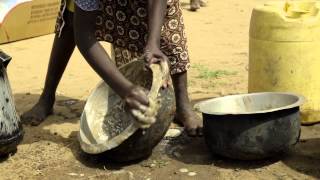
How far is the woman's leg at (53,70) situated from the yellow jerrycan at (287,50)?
3.60 feet

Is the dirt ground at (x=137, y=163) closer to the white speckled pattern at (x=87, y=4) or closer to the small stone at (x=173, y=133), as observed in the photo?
the small stone at (x=173, y=133)

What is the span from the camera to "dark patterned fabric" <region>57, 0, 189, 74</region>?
10.6 ft

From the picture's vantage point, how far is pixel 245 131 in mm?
2736

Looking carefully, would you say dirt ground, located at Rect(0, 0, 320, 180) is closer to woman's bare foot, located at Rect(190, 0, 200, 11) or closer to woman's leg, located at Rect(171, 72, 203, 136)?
woman's leg, located at Rect(171, 72, 203, 136)

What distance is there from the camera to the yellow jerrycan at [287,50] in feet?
10.7

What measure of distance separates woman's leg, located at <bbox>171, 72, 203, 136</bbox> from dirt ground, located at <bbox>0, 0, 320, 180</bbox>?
3.4 inches

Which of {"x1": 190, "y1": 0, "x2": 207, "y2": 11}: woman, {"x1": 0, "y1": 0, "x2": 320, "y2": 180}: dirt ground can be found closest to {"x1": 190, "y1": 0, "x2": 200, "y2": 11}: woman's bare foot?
{"x1": 190, "y1": 0, "x2": 207, "y2": 11}: woman

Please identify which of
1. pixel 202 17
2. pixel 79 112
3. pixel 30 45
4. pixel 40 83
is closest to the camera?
pixel 79 112

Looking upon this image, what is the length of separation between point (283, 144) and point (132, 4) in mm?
1114

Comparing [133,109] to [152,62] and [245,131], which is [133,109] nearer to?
[152,62]

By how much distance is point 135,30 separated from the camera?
10.7 feet

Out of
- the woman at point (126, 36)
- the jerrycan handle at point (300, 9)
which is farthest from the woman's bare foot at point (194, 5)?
the jerrycan handle at point (300, 9)

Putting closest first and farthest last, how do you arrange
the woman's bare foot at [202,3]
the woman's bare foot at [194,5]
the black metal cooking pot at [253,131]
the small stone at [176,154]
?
the black metal cooking pot at [253,131] < the small stone at [176,154] < the woman's bare foot at [194,5] < the woman's bare foot at [202,3]

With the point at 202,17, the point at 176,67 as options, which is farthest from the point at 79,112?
the point at 202,17
